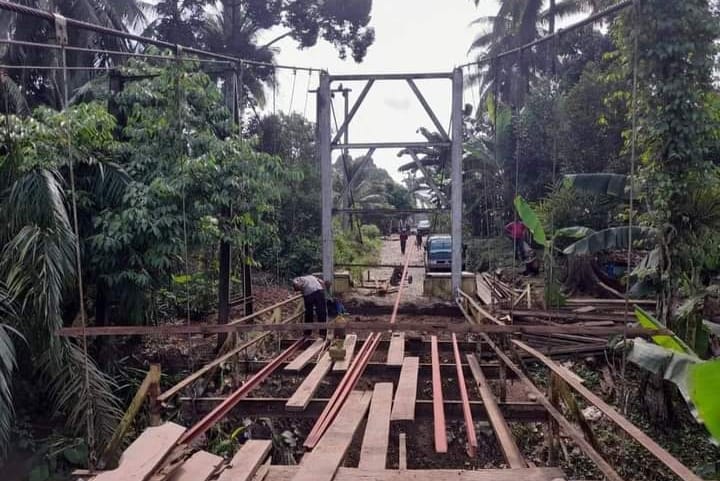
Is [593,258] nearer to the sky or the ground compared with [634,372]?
nearer to the sky

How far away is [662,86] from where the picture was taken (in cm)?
553

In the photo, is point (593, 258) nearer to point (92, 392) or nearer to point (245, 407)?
point (245, 407)

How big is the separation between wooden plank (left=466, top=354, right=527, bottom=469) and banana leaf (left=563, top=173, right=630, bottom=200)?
3.65m

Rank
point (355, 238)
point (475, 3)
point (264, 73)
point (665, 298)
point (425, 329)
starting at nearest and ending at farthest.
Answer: point (425, 329) → point (665, 298) → point (264, 73) → point (355, 238) → point (475, 3)

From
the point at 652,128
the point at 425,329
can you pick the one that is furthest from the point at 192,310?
the point at 652,128

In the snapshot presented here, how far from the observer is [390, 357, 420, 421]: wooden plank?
13.4 ft

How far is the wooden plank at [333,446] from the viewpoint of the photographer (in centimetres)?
294

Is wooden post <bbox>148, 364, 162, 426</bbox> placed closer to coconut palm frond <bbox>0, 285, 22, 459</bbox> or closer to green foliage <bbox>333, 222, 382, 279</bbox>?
coconut palm frond <bbox>0, 285, 22, 459</bbox>

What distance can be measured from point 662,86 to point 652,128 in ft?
1.43

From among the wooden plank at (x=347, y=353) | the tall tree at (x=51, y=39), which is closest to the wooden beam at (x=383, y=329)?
the wooden plank at (x=347, y=353)

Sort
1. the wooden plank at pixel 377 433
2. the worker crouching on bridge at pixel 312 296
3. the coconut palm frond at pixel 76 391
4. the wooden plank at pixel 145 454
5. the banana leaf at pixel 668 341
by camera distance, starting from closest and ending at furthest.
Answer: the wooden plank at pixel 145 454, the wooden plank at pixel 377 433, the banana leaf at pixel 668 341, the coconut palm frond at pixel 76 391, the worker crouching on bridge at pixel 312 296

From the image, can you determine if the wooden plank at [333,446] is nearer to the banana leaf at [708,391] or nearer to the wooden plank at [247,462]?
the wooden plank at [247,462]

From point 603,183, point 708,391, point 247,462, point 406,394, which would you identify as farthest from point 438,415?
point 603,183

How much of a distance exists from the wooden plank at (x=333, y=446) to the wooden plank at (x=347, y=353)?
108 centimetres
